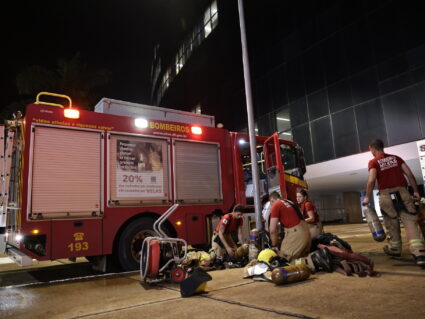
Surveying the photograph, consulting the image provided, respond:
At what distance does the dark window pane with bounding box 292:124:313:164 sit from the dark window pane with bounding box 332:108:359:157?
6.12ft

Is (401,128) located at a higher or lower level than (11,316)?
higher

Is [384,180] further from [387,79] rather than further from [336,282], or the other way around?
[387,79]

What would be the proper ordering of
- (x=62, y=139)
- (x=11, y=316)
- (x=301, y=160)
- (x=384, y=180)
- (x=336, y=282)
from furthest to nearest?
(x=301, y=160)
(x=62, y=139)
(x=384, y=180)
(x=336, y=282)
(x=11, y=316)

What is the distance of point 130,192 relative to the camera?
21.9 ft

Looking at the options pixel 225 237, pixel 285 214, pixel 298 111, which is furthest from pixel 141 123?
pixel 298 111

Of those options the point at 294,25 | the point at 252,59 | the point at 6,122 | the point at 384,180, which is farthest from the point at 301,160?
the point at 252,59

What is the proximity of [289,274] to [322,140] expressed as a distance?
669 inches

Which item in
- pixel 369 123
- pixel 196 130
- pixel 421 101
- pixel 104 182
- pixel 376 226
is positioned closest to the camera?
pixel 376 226

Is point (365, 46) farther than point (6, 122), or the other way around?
point (365, 46)

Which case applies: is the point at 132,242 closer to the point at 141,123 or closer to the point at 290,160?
the point at 141,123

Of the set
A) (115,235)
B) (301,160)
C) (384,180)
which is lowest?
(115,235)

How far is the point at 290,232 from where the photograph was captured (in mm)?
5262

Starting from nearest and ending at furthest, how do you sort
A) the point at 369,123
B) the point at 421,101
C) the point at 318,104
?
the point at 421,101 → the point at 369,123 → the point at 318,104

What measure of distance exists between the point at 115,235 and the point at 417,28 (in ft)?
54.9
